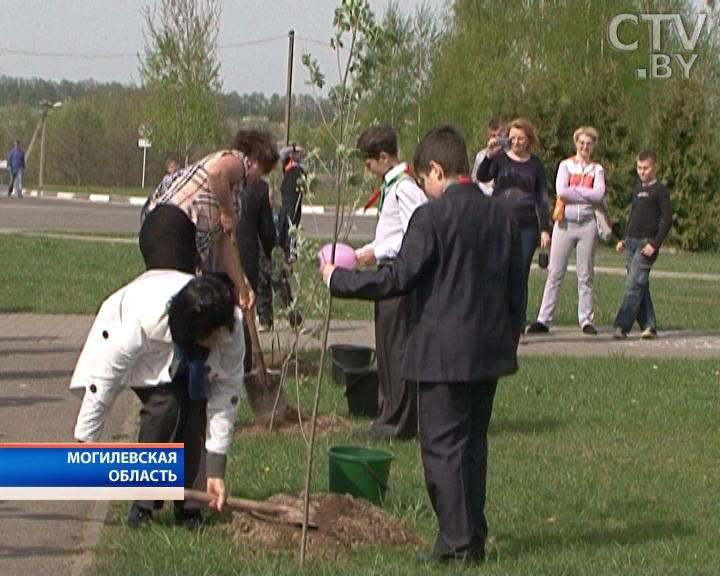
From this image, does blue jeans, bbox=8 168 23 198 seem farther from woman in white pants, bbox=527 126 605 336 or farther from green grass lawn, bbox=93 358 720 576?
green grass lawn, bbox=93 358 720 576

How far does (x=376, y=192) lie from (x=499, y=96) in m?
25.5

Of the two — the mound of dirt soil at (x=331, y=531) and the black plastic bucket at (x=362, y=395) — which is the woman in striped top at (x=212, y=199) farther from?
the mound of dirt soil at (x=331, y=531)

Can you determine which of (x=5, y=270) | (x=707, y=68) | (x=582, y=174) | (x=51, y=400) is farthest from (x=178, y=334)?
(x=707, y=68)

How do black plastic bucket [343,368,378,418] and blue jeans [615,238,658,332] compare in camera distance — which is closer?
black plastic bucket [343,368,378,418]

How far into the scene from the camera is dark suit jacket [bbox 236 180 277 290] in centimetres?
1297

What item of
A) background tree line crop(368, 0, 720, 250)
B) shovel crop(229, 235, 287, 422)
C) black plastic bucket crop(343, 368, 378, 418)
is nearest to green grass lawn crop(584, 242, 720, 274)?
background tree line crop(368, 0, 720, 250)

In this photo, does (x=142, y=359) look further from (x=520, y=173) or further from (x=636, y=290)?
(x=636, y=290)

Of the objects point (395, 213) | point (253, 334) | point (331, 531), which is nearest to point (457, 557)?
point (331, 531)

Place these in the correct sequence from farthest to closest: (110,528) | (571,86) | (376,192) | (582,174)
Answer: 1. (571,86)
2. (582,174)
3. (376,192)
4. (110,528)

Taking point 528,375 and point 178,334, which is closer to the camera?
point 178,334

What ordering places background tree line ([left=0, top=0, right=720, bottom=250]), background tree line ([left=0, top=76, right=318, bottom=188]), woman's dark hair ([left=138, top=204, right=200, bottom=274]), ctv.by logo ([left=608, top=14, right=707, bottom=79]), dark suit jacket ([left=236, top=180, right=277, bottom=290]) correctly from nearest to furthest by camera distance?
woman's dark hair ([left=138, top=204, right=200, bottom=274])
dark suit jacket ([left=236, top=180, right=277, bottom=290])
background tree line ([left=0, top=0, right=720, bottom=250])
ctv.by logo ([left=608, top=14, right=707, bottom=79])
background tree line ([left=0, top=76, right=318, bottom=188])

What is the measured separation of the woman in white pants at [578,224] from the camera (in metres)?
14.3

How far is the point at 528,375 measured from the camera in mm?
11562

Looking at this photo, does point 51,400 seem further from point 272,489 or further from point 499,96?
point 499,96
